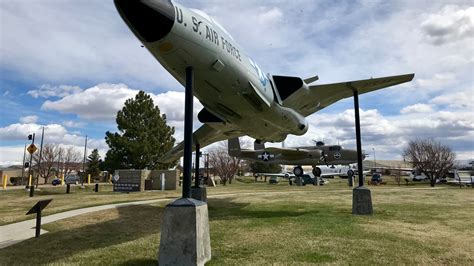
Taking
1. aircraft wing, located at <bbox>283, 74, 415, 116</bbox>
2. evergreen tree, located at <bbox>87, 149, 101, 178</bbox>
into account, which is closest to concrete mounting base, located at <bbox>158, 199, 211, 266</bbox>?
aircraft wing, located at <bbox>283, 74, 415, 116</bbox>

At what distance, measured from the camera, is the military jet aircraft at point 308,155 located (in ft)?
138

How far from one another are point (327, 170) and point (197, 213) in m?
78.1

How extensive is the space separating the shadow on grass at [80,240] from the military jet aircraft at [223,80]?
480cm

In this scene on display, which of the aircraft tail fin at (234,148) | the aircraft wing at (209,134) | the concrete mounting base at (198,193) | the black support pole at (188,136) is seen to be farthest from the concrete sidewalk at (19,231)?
the aircraft tail fin at (234,148)

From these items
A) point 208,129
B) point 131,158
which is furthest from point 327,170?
point 208,129

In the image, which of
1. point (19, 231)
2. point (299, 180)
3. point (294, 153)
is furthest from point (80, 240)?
point (299, 180)

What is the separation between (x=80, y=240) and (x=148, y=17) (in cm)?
665

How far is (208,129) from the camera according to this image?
17.1m

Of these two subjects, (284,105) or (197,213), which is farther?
(284,105)

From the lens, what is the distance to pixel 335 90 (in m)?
15.2

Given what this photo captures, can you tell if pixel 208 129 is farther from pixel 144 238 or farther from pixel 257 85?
pixel 144 238

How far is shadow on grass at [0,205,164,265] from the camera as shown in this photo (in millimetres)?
7750

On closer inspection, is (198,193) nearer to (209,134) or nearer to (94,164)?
(209,134)

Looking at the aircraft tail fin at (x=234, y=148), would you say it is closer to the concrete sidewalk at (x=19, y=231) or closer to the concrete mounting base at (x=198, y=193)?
the concrete mounting base at (x=198, y=193)
